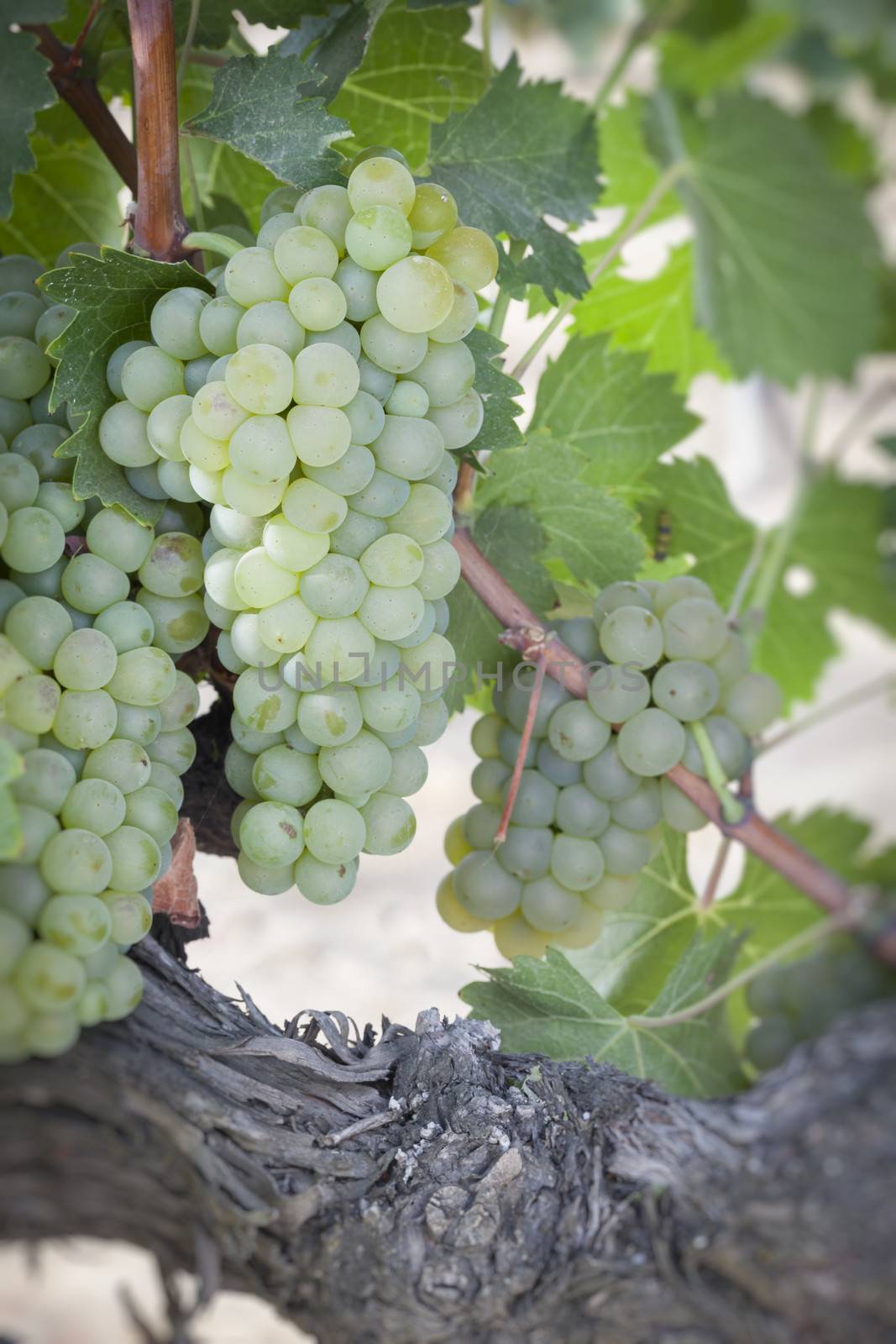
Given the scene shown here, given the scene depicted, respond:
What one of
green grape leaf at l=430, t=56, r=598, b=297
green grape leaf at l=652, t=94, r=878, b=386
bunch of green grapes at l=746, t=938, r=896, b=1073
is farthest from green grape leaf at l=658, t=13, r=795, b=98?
bunch of green grapes at l=746, t=938, r=896, b=1073

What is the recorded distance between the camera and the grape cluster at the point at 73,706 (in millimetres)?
423

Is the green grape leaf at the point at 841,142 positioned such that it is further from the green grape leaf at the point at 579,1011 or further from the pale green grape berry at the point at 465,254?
the green grape leaf at the point at 579,1011

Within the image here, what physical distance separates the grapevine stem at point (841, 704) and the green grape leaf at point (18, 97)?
490 millimetres

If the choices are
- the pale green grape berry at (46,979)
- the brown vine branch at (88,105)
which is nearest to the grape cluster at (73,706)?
the pale green grape berry at (46,979)

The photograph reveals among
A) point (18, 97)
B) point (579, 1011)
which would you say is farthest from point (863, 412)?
point (18, 97)

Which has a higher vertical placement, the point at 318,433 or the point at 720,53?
the point at 720,53

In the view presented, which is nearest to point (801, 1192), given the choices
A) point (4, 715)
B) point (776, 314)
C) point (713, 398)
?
point (4, 715)

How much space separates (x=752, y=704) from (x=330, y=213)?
362 millimetres

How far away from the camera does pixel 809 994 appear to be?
0.40 m

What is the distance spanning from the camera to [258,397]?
0.47 meters

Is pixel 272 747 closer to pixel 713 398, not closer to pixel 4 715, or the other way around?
pixel 4 715

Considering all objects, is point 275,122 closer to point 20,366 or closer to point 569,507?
point 20,366

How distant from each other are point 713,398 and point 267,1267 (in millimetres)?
972

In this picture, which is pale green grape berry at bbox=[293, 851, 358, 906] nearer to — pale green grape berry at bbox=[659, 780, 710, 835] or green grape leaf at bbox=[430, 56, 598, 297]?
pale green grape berry at bbox=[659, 780, 710, 835]
